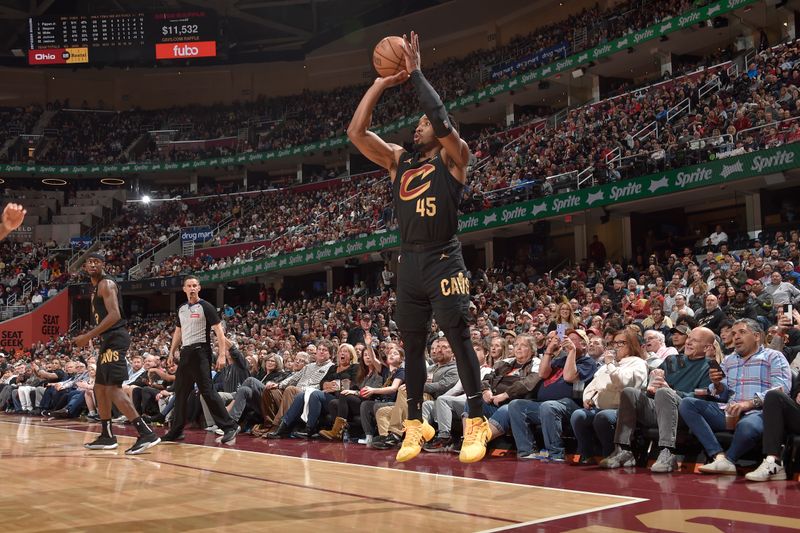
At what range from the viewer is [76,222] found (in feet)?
126

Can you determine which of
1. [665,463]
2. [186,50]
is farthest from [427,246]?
[186,50]

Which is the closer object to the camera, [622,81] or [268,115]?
[622,81]

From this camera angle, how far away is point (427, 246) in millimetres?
4480

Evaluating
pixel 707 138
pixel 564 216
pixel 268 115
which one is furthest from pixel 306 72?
pixel 707 138

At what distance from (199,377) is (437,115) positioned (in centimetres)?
498

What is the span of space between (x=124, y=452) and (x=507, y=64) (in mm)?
24806

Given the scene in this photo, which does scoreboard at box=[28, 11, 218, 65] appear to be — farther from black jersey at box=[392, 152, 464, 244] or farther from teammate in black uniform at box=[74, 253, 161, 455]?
black jersey at box=[392, 152, 464, 244]

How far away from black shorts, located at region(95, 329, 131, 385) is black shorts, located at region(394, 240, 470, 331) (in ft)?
13.4

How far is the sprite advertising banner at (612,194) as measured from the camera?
15.8 meters

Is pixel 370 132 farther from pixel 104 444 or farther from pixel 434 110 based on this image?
pixel 104 444

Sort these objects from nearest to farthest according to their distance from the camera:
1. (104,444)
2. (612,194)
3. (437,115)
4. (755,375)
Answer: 1. (437,115)
2. (755,375)
3. (104,444)
4. (612,194)

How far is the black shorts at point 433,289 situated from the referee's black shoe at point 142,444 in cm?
393

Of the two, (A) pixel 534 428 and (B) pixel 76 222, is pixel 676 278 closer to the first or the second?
(A) pixel 534 428

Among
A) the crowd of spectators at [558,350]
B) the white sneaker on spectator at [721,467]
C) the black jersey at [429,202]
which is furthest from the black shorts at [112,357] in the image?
the white sneaker on spectator at [721,467]
